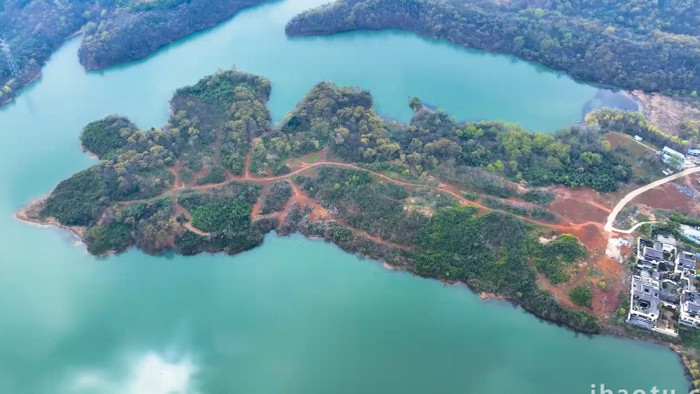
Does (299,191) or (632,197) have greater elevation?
(299,191)

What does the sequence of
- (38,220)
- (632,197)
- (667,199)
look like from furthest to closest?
(38,220) < (632,197) < (667,199)

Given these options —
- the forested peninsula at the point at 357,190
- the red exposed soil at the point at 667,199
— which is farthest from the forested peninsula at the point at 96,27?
the red exposed soil at the point at 667,199

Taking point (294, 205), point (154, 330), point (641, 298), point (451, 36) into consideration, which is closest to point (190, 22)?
point (451, 36)

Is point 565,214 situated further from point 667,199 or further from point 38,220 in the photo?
point 38,220

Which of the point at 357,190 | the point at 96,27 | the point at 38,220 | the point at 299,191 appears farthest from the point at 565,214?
the point at 96,27

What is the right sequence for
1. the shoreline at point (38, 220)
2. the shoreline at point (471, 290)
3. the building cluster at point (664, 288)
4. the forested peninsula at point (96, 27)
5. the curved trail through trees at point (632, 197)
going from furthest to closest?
the forested peninsula at point (96, 27)
the shoreline at point (38, 220)
the curved trail through trees at point (632, 197)
the building cluster at point (664, 288)
the shoreline at point (471, 290)

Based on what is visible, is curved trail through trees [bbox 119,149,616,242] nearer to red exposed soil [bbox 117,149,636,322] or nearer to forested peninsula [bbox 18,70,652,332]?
red exposed soil [bbox 117,149,636,322]

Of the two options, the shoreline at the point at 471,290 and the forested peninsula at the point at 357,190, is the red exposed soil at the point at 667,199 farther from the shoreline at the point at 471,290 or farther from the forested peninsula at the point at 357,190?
the shoreline at the point at 471,290
